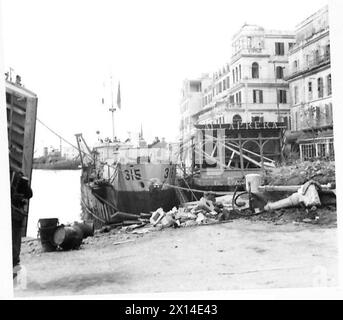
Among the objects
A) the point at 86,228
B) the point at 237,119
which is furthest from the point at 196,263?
the point at 237,119

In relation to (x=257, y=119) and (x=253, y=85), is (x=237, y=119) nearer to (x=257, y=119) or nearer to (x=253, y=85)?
(x=257, y=119)

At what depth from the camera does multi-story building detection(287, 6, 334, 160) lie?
3.44 metres

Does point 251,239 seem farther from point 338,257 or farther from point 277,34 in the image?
point 277,34

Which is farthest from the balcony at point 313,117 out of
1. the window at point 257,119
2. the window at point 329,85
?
the window at point 257,119

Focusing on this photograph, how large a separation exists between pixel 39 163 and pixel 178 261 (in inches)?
56.4

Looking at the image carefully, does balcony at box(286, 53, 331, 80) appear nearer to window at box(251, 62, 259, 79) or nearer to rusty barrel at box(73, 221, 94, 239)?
window at box(251, 62, 259, 79)

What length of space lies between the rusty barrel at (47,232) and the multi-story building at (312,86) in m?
2.18

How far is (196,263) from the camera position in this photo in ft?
Result: 11.2

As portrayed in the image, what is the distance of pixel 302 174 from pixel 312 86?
28.7 inches

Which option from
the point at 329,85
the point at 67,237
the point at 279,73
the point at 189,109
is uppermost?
the point at 279,73

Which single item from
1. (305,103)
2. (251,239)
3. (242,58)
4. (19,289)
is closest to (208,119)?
(242,58)

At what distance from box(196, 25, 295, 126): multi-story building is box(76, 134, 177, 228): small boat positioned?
22.8 inches

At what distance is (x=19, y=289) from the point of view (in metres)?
3.41
